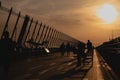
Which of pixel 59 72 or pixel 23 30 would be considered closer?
pixel 59 72

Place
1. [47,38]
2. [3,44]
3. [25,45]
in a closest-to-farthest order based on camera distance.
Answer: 1. [3,44]
2. [25,45]
3. [47,38]

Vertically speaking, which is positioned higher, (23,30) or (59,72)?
(23,30)

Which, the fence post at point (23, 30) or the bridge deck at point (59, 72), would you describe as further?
the fence post at point (23, 30)

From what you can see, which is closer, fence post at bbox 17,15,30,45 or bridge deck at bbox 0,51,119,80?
bridge deck at bbox 0,51,119,80

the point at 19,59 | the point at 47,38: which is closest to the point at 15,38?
the point at 19,59

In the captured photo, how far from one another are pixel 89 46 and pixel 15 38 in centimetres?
596

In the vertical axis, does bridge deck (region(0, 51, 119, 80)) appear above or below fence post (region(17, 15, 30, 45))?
below

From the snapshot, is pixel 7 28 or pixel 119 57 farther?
pixel 7 28

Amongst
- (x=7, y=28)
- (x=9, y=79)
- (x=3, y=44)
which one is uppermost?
(x=7, y=28)

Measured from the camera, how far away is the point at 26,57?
36.2 m

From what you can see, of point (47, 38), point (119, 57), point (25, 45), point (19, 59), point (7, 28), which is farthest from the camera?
point (47, 38)

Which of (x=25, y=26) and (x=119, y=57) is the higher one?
(x=25, y=26)

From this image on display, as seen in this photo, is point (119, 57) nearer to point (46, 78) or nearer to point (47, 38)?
point (46, 78)

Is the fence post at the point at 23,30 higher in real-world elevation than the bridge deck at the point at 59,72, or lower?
higher
